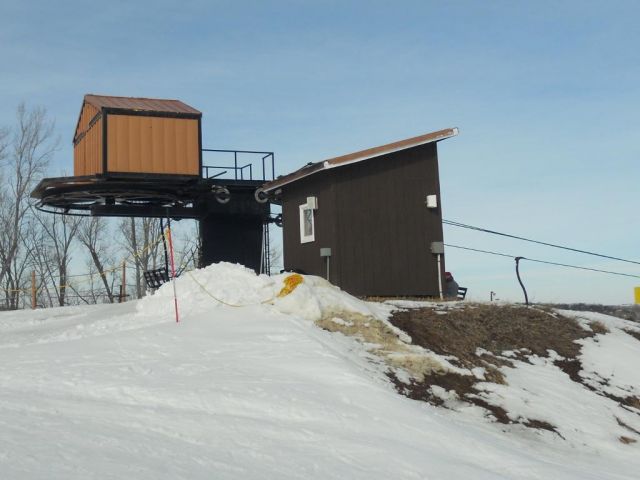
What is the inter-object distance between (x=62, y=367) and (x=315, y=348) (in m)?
3.51

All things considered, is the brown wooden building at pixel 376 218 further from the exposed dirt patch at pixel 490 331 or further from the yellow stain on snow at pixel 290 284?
the yellow stain on snow at pixel 290 284

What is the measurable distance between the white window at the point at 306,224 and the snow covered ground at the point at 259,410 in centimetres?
696

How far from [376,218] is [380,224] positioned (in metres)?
0.20

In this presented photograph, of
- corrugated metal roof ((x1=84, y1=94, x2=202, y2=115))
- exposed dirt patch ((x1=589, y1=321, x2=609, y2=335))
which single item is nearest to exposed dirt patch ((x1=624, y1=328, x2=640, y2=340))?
exposed dirt patch ((x1=589, y1=321, x2=609, y2=335))

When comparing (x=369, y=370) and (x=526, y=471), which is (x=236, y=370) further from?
(x=526, y=471)

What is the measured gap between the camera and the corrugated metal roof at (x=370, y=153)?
1923 cm

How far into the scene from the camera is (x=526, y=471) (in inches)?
293

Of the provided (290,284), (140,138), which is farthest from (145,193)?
(290,284)

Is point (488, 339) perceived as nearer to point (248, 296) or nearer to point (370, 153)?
point (248, 296)

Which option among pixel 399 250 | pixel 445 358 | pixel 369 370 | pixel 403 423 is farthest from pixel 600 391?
pixel 399 250

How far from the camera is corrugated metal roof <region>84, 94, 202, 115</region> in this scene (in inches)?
1018

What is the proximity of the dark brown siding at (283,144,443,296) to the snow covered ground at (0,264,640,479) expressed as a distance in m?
5.55

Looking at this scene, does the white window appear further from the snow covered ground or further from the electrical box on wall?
the snow covered ground

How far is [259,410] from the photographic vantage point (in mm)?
8156
